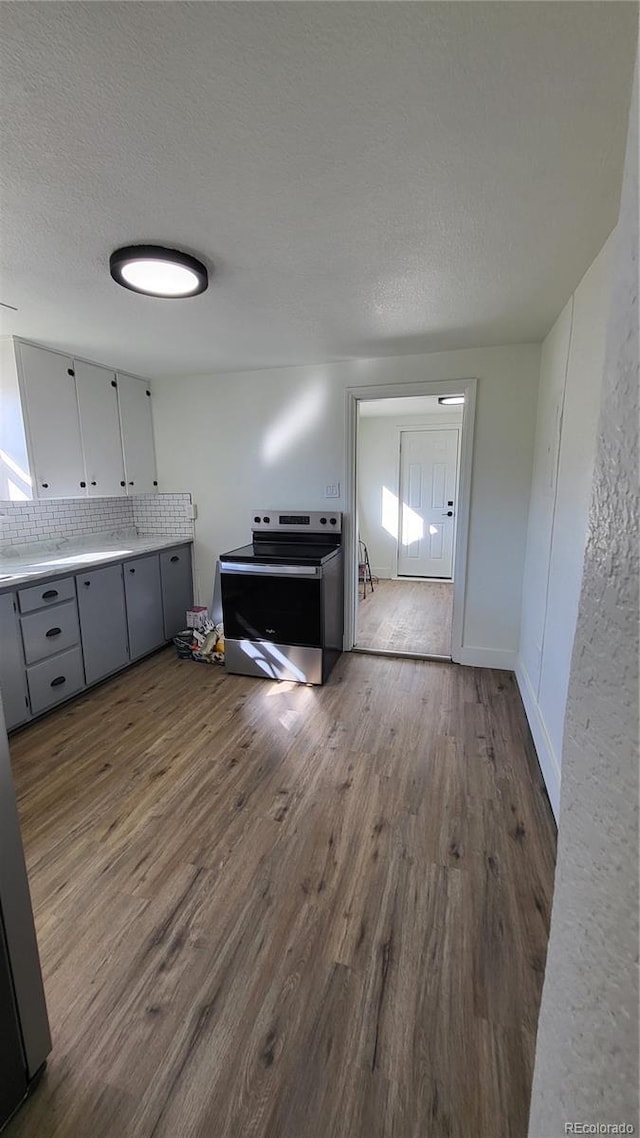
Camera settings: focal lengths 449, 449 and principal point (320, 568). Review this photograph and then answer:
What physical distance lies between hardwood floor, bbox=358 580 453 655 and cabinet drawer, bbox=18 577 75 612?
7.31 feet

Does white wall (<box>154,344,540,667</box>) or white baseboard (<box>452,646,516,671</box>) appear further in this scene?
white baseboard (<box>452,646,516,671</box>)

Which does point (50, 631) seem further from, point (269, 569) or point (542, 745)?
point (542, 745)

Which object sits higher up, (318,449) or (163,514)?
(318,449)

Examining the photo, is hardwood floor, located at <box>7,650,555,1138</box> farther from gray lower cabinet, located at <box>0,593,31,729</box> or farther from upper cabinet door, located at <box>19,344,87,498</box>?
upper cabinet door, located at <box>19,344,87,498</box>

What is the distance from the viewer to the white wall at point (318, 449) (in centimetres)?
309

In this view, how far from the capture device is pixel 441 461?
584 centimetres

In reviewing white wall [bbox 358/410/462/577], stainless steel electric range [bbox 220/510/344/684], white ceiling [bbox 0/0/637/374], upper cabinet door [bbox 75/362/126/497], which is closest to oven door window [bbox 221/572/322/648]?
stainless steel electric range [bbox 220/510/344/684]

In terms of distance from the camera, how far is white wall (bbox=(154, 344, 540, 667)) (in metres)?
3.09

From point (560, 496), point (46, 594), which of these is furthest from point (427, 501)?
point (46, 594)

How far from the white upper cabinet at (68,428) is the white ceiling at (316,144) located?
2.69 feet

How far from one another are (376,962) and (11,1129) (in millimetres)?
931

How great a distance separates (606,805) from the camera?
0.44 metres

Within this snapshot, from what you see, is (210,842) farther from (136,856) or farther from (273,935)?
(273,935)

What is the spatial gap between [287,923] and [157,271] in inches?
95.7
